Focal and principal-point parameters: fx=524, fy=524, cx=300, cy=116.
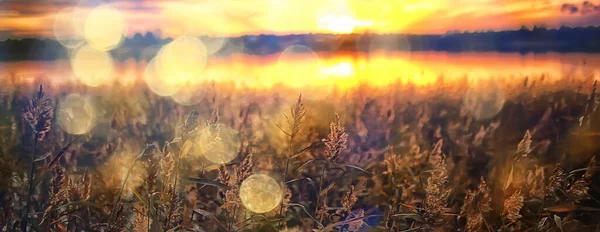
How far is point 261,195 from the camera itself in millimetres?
1349

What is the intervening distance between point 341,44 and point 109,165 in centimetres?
71

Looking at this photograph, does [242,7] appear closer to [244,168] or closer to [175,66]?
[175,66]

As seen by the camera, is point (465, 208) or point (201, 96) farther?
point (201, 96)

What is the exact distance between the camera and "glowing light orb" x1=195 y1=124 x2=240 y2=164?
4.14 ft

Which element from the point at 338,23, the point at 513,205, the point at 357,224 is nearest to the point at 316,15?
the point at 338,23

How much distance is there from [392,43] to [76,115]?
89 centimetres

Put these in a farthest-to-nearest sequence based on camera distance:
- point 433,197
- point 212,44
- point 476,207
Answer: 1. point 212,44
2. point 476,207
3. point 433,197

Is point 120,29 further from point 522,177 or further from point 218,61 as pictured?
point 522,177

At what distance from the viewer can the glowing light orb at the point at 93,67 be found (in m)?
1.46

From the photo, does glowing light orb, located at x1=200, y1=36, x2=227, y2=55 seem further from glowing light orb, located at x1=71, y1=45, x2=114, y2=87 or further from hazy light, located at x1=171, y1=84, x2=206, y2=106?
glowing light orb, located at x1=71, y1=45, x2=114, y2=87

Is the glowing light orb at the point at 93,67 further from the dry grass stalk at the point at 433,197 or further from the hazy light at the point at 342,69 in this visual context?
the dry grass stalk at the point at 433,197

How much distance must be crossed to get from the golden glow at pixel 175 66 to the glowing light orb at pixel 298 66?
22cm

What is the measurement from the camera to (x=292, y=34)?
139 centimetres

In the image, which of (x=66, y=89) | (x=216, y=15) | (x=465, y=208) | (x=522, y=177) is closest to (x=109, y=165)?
(x=66, y=89)
